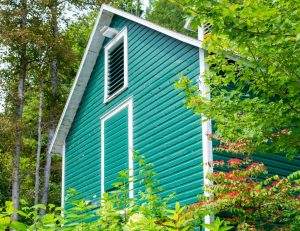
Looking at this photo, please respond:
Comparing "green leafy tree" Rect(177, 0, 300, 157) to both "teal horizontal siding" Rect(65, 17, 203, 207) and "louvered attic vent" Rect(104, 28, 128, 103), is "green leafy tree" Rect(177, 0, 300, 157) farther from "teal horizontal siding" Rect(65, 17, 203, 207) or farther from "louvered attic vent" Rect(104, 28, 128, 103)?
"louvered attic vent" Rect(104, 28, 128, 103)

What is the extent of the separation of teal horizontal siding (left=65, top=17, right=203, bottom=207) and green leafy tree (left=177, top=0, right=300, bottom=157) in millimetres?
2605

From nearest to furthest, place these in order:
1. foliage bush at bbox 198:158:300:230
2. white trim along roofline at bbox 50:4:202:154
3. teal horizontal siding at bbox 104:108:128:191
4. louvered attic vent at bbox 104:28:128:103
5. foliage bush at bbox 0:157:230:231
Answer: foliage bush at bbox 0:157:230:231
foliage bush at bbox 198:158:300:230
teal horizontal siding at bbox 104:108:128:191
louvered attic vent at bbox 104:28:128:103
white trim along roofline at bbox 50:4:202:154

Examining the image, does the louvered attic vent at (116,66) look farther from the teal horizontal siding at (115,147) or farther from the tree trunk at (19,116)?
the tree trunk at (19,116)

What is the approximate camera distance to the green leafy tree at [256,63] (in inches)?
201

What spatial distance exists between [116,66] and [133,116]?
224 centimetres

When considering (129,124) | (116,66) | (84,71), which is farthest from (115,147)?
(84,71)

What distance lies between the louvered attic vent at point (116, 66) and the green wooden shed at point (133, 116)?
3 cm

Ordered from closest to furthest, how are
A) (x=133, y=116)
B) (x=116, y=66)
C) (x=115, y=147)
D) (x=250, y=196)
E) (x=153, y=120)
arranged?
(x=250, y=196) → (x=153, y=120) → (x=133, y=116) → (x=115, y=147) → (x=116, y=66)

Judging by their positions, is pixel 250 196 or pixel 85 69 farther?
pixel 85 69

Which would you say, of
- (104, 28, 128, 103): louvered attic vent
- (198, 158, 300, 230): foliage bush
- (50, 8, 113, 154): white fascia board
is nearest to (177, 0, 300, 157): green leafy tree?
(198, 158, 300, 230): foliage bush

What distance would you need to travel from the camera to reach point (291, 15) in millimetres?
5047

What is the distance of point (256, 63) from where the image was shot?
5.77 metres

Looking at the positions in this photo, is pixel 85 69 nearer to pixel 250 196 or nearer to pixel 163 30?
pixel 163 30

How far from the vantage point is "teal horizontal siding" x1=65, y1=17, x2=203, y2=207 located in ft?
31.9
